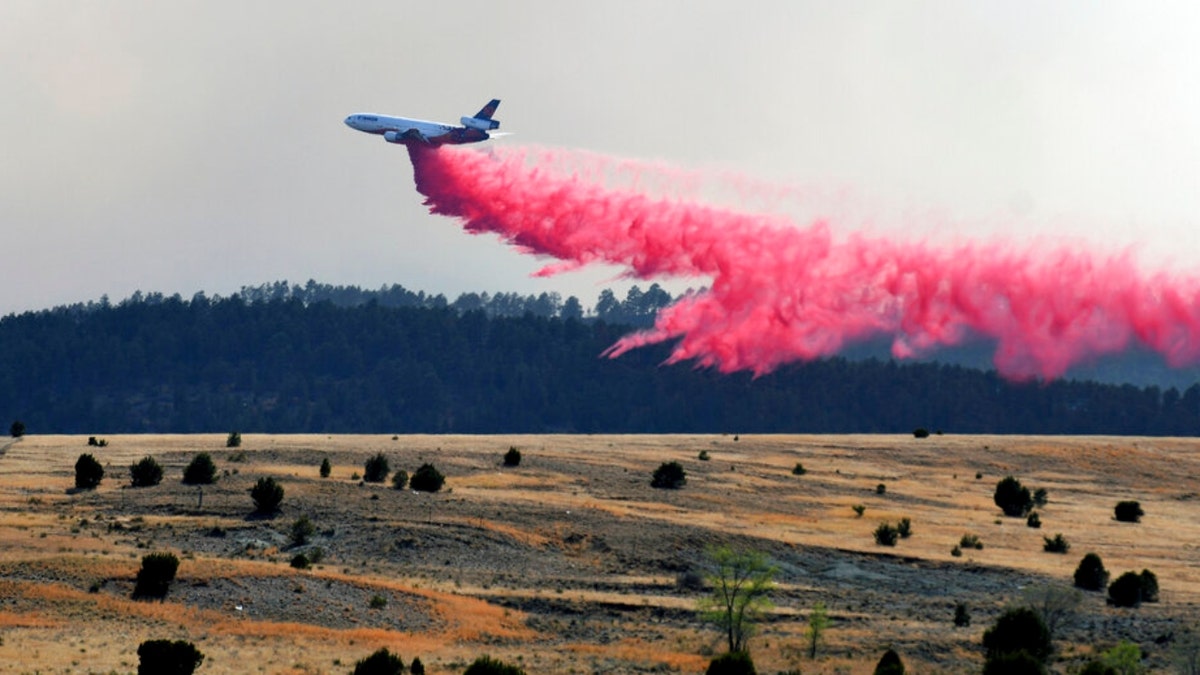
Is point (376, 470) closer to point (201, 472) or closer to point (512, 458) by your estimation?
point (201, 472)

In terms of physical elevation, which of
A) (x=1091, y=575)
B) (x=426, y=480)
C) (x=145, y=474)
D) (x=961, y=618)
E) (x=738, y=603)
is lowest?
(x=961, y=618)

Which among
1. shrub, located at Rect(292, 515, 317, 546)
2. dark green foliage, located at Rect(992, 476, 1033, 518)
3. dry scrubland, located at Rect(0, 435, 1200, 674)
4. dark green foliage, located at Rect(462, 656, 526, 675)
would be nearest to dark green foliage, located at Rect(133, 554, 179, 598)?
dry scrubland, located at Rect(0, 435, 1200, 674)

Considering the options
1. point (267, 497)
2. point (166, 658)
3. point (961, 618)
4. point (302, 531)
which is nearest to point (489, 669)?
point (166, 658)

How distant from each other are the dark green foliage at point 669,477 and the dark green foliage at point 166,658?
41.6 metres

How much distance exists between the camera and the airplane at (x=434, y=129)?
10419 cm

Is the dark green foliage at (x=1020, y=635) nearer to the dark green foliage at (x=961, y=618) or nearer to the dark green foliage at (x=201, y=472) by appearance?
the dark green foliage at (x=961, y=618)

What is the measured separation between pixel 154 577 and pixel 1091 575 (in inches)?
1385

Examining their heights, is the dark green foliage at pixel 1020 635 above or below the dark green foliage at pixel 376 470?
below

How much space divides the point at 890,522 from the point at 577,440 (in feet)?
103

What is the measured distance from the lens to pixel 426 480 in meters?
77.4

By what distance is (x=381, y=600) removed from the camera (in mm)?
56375

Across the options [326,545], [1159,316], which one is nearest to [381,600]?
[326,545]

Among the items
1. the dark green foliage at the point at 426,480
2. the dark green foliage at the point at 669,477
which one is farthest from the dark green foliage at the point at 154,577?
the dark green foliage at the point at 669,477

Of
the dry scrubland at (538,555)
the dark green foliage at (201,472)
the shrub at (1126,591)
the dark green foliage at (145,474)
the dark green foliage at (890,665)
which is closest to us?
the dark green foliage at (890,665)
